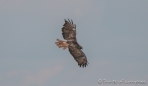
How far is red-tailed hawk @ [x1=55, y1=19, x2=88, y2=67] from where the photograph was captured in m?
98.7

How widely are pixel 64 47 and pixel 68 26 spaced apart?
1.94 m

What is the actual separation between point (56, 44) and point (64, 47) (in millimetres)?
1066

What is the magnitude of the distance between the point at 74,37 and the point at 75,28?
0.92 metres

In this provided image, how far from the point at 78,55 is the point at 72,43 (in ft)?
5.06

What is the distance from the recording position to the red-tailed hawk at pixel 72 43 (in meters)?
98.7

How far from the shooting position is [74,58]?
10044 centimetres

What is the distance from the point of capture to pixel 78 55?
100 meters

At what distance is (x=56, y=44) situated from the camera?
9788 centimetres

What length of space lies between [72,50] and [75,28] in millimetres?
2302

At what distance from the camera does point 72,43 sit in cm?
9931

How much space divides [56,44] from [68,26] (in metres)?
2.18

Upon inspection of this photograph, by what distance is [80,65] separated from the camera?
330ft

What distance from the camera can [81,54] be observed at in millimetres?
100062

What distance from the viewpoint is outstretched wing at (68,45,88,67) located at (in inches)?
3927
